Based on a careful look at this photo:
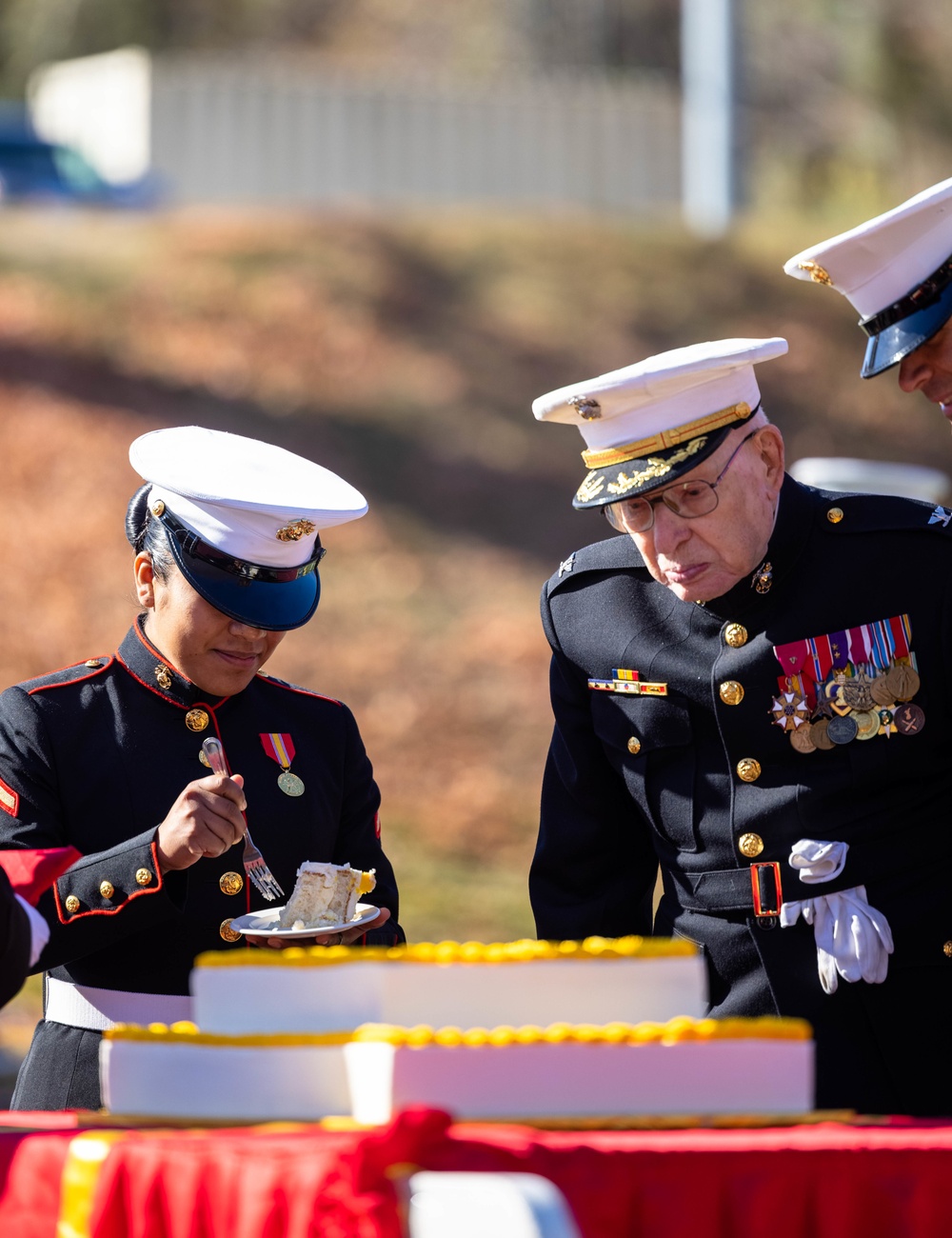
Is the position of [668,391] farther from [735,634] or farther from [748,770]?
[748,770]

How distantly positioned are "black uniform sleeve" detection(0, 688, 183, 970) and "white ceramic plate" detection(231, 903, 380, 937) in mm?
167

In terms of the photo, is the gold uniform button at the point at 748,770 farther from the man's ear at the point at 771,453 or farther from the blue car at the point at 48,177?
the blue car at the point at 48,177

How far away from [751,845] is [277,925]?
0.75m

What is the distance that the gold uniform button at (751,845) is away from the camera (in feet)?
8.77

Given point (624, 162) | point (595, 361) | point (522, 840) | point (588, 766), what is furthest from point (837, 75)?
point (588, 766)

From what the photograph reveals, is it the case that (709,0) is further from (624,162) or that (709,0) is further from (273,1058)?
(273,1058)

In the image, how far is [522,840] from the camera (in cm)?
920

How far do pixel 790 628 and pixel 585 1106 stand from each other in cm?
104

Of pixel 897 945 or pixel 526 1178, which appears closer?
pixel 526 1178

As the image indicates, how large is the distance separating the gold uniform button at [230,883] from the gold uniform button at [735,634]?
35.8 inches

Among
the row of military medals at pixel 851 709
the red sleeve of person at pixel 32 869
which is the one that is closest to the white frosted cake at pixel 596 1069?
the red sleeve of person at pixel 32 869

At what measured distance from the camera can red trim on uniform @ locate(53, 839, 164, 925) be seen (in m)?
2.60

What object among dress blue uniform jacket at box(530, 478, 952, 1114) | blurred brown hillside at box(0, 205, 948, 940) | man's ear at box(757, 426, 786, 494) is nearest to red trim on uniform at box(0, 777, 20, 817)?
dress blue uniform jacket at box(530, 478, 952, 1114)

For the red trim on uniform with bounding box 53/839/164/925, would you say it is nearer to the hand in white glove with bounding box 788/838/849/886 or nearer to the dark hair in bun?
the dark hair in bun
